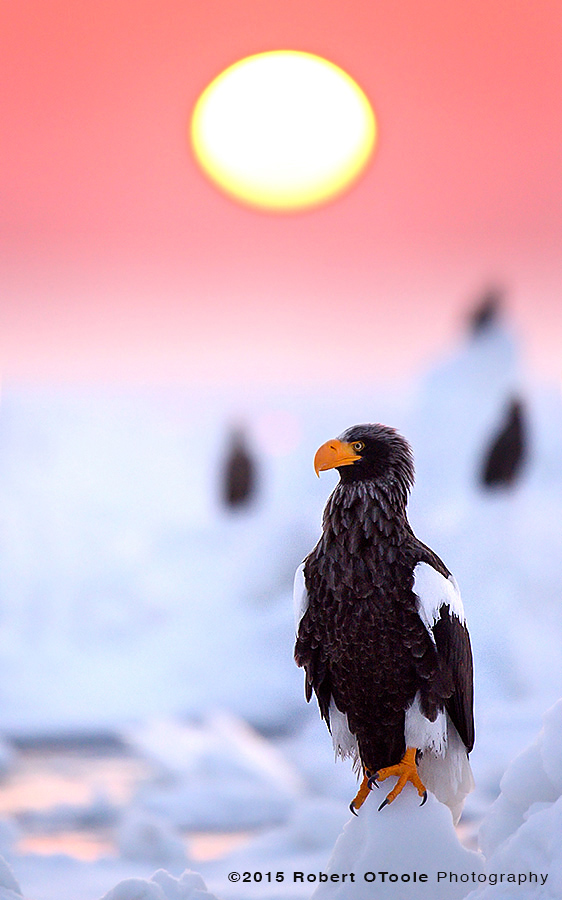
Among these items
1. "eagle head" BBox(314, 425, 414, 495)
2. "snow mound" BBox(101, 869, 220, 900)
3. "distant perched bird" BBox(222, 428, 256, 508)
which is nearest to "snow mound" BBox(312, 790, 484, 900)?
"snow mound" BBox(101, 869, 220, 900)

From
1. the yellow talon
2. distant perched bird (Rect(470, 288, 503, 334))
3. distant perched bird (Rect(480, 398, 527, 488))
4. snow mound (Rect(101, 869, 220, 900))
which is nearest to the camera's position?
the yellow talon

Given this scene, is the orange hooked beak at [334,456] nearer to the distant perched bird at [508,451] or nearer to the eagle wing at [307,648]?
the eagle wing at [307,648]

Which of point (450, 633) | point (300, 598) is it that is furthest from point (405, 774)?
point (300, 598)

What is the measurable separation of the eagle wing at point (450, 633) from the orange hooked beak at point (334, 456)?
0.87 ft

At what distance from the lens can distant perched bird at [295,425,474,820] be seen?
1.80 metres

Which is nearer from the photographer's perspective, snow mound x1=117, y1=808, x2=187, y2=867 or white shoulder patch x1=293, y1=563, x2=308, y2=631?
white shoulder patch x1=293, y1=563, x2=308, y2=631

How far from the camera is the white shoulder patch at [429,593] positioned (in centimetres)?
179

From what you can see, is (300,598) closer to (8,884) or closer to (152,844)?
(152,844)

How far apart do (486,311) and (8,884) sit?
194 centimetres

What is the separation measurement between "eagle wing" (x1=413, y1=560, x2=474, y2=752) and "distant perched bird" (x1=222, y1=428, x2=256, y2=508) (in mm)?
751

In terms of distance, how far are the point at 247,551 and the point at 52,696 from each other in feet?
2.20

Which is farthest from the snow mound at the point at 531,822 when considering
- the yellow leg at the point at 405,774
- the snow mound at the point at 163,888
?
the snow mound at the point at 163,888

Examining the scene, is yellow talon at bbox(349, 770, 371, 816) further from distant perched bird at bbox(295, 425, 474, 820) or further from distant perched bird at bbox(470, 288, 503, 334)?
distant perched bird at bbox(470, 288, 503, 334)

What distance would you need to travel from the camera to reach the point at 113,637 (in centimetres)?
245
